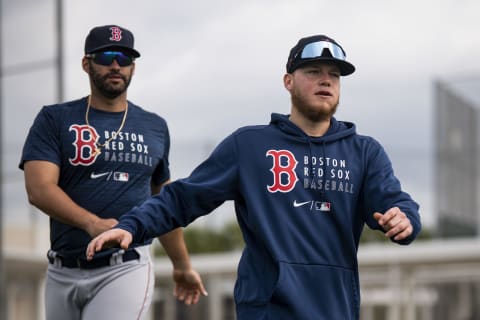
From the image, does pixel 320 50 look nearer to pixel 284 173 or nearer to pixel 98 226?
pixel 284 173

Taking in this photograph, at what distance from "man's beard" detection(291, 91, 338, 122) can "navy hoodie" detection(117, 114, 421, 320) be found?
0.26ft

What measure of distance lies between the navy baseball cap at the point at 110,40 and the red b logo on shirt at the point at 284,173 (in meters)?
1.49

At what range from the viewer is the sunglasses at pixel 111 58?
250 inches

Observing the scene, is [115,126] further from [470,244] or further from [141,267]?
[470,244]

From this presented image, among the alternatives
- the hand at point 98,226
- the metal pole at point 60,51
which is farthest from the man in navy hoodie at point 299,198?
the metal pole at point 60,51

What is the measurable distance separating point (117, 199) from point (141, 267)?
42cm

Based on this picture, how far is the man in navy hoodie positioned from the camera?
201 inches

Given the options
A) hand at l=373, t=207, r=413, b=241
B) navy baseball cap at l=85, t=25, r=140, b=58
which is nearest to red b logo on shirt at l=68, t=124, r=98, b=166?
navy baseball cap at l=85, t=25, r=140, b=58

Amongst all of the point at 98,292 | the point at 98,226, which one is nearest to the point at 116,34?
the point at 98,226

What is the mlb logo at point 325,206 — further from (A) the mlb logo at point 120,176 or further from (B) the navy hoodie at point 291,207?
(A) the mlb logo at point 120,176

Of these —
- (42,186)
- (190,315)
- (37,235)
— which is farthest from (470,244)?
(42,186)

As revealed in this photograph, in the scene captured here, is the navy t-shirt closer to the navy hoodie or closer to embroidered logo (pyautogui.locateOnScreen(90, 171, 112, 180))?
embroidered logo (pyautogui.locateOnScreen(90, 171, 112, 180))

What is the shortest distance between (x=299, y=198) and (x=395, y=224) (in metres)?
0.56

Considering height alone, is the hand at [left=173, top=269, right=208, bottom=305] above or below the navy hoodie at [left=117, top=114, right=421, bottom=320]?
below
